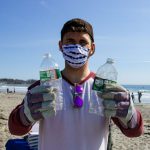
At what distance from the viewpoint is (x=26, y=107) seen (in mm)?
2797

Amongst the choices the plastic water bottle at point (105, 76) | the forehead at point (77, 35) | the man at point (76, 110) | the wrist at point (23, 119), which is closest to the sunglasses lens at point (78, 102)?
the man at point (76, 110)

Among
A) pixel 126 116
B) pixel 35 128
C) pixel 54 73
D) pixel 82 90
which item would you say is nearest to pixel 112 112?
pixel 126 116

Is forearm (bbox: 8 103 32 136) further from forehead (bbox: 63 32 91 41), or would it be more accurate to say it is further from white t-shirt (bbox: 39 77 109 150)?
forehead (bbox: 63 32 91 41)

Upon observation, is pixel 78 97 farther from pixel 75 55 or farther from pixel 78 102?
pixel 75 55

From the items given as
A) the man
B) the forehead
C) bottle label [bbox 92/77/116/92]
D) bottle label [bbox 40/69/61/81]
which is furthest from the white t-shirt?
the forehead

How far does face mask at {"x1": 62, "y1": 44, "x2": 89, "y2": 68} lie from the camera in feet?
9.57

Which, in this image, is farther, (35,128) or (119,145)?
(119,145)

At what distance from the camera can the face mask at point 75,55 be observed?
2.92 metres

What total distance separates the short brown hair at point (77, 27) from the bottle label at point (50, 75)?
0.39 metres

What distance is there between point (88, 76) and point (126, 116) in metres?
0.49

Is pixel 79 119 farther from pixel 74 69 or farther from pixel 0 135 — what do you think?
pixel 0 135

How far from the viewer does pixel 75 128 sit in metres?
2.85

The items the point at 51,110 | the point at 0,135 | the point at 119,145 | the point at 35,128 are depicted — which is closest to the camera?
the point at 51,110

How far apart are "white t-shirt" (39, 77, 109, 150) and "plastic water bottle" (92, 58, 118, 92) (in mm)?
154
